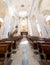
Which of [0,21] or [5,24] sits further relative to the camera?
[0,21]

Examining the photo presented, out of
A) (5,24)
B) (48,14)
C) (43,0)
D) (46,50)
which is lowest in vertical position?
(46,50)

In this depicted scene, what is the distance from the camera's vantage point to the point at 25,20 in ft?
62.0

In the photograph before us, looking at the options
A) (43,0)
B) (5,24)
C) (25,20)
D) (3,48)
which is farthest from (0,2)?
(25,20)

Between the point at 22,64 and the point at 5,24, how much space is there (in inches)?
302

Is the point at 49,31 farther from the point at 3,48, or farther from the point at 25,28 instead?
the point at 25,28

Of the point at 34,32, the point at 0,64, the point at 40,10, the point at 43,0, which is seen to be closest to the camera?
the point at 0,64

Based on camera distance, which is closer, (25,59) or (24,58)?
(25,59)

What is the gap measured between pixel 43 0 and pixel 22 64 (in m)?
7.37

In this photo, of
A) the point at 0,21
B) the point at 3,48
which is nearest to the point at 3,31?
the point at 0,21

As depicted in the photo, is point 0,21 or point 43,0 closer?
point 43,0

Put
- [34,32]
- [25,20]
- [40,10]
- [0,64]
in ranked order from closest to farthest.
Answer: [0,64]
[40,10]
[34,32]
[25,20]

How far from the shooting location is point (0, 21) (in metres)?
11.0

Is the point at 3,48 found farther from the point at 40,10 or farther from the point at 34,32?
the point at 34,32

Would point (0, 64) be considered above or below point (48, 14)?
below
